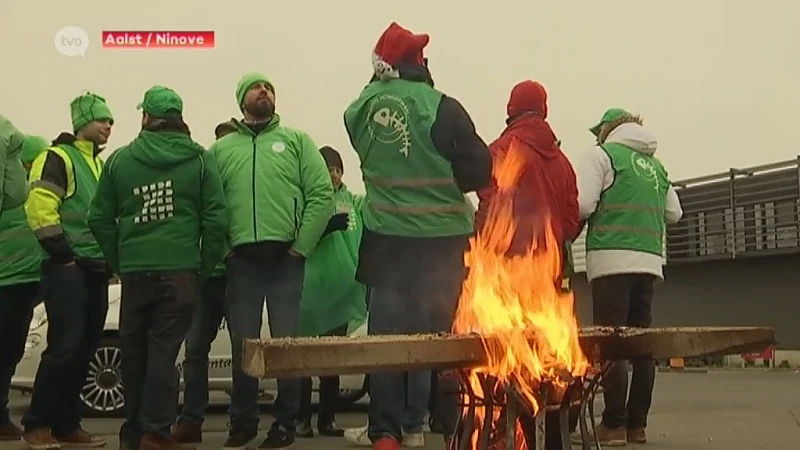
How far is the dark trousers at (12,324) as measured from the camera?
22.9 ft

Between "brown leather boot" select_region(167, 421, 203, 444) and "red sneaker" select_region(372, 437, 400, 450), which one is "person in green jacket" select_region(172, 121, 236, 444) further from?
"red sneaker" select_region(372, 437, 400, 450)

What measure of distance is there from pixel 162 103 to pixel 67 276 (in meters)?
1.21

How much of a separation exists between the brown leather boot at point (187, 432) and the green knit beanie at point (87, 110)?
1.87 m

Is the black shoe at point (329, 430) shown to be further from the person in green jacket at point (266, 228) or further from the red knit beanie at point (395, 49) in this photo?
the red knit beanie at point (395, 49)

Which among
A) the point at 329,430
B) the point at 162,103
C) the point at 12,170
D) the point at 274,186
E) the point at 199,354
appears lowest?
the point at 329,430

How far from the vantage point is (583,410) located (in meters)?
4.04

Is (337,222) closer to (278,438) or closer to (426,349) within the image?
(278,438)

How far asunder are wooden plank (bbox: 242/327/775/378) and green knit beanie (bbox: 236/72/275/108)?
311cm

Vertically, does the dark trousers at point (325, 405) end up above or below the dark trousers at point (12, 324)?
below

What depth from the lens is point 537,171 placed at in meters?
6.41

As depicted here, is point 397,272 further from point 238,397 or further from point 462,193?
point 238,397

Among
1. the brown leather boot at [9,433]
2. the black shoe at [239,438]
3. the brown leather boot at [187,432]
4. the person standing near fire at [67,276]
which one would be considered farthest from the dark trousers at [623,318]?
the brown leather boot at [9,433]

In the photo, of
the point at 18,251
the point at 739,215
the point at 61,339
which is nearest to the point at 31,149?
the point at 18,251

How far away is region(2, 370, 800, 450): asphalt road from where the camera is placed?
7.10 metres
